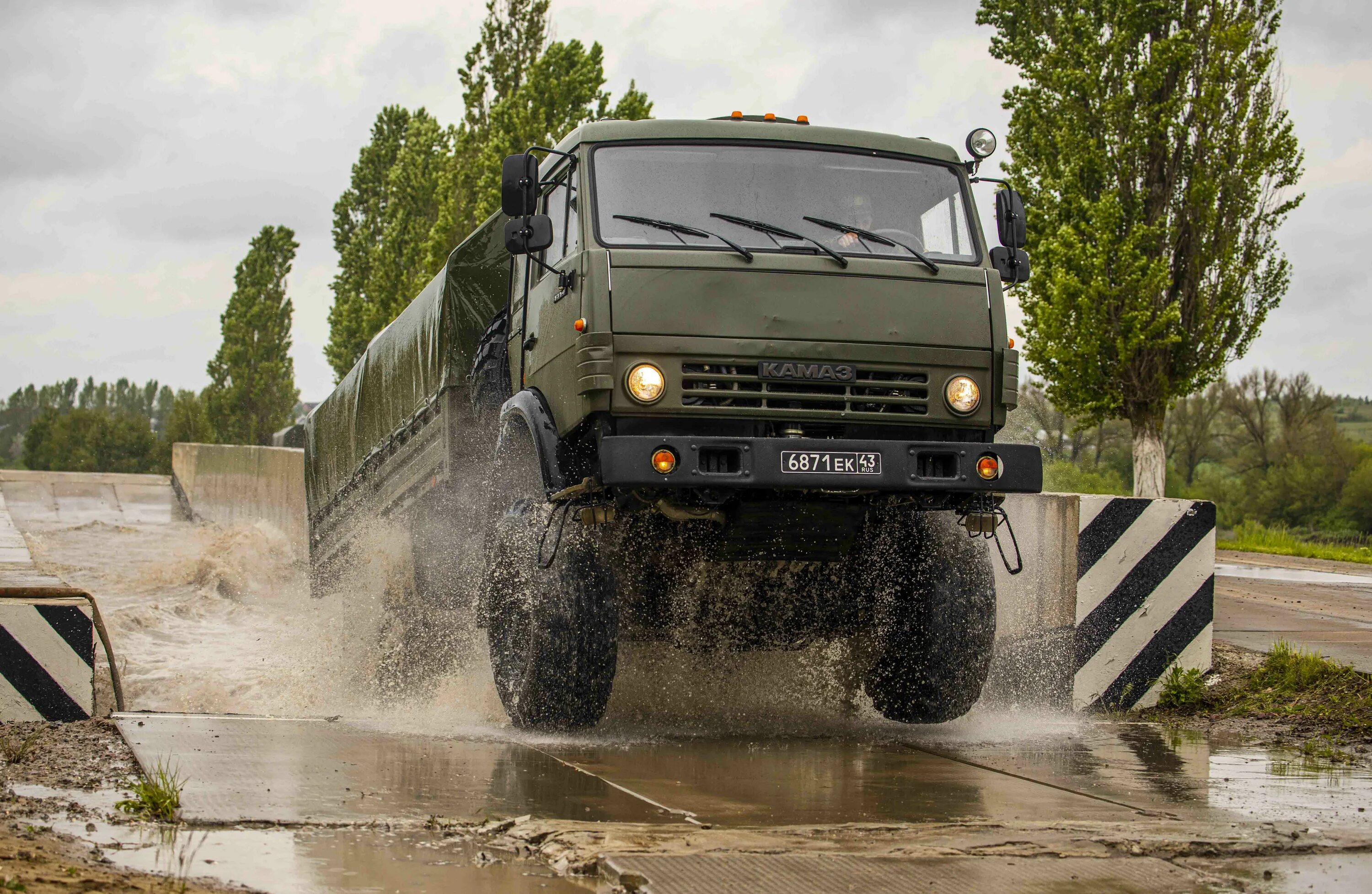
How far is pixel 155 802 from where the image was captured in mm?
4199

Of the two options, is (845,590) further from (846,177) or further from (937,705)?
(846,177)

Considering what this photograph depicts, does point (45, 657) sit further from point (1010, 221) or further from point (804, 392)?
point (1010, 221)

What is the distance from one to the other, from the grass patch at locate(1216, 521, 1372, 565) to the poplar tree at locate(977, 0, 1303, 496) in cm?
383

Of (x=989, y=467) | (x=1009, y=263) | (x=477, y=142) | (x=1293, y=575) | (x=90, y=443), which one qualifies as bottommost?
(x=1293, y=575)

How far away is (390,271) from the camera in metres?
37.3

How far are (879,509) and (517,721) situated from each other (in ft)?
6.40

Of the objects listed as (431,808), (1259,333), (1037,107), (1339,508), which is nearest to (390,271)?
(1037,107)

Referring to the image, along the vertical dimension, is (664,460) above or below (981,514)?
above

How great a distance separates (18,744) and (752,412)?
3.17 meters

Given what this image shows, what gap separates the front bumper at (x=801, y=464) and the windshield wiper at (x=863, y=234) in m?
1.01

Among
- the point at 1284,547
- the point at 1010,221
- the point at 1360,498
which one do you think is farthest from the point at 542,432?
the point at 1360,498

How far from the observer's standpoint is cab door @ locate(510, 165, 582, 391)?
6.63 metres

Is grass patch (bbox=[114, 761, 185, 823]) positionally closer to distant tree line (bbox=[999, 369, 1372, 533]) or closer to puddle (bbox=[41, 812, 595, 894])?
puddle (bbox=[41, 812, 595, 894])

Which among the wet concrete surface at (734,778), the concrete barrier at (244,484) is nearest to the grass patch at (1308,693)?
the wet concrete surface at (734,778)
